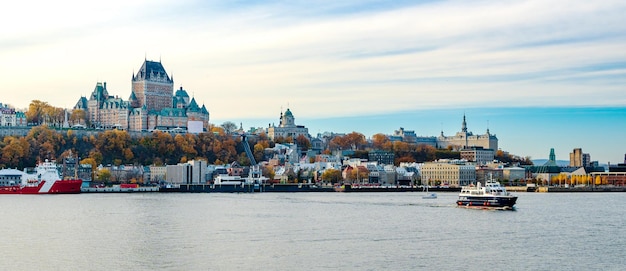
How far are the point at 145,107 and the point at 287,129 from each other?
2656 cm

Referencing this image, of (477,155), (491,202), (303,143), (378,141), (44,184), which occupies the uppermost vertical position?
(378,141)

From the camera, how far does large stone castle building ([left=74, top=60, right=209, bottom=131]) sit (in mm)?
118812

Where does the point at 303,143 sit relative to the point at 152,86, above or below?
below

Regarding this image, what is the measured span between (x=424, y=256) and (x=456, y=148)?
12536 centimetres

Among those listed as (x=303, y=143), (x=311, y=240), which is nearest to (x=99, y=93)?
(x=303, y=143)

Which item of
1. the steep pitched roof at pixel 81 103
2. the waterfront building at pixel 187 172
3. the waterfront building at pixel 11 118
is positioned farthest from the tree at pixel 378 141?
the waterfront building at pixel 11 118

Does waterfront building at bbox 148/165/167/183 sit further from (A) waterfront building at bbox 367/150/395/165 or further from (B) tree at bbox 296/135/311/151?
(B) tree at bbox 296/135/311/151

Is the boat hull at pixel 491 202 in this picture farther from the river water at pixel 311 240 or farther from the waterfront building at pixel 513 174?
the waterfront building at pixel 513 174

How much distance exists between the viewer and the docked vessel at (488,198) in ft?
157

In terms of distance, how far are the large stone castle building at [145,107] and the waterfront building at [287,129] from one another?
39.1 ft

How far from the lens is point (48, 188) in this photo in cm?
7225

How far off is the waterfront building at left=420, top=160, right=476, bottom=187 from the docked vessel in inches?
2033

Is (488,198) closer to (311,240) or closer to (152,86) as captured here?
(311,240)

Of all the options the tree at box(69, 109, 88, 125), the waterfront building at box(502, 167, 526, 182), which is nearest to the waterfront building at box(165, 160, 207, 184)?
the tree at box(69, 109, 88, 125)
